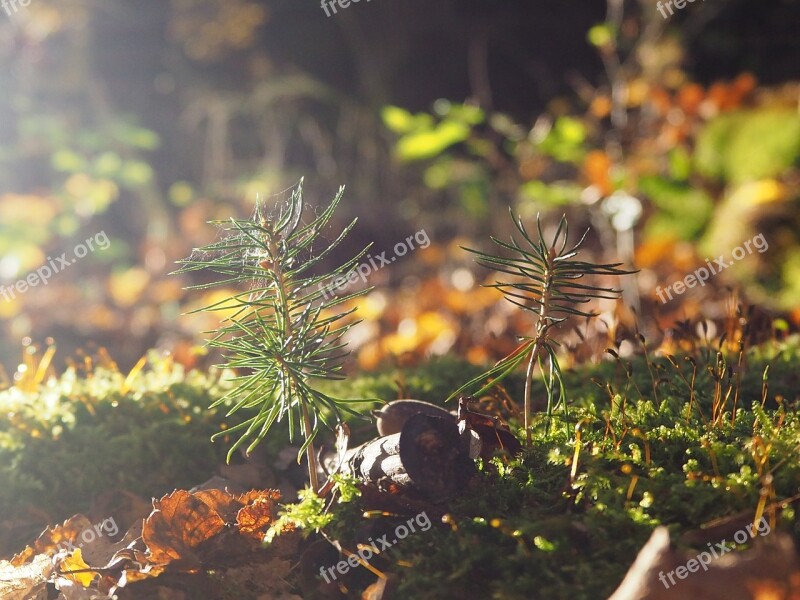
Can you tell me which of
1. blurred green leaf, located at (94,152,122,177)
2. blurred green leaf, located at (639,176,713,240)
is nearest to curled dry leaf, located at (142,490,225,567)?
blurred green leaf, located at (639,176,713,240)

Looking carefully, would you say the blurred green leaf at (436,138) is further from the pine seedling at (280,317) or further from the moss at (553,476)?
the pine seedling at (280,317)

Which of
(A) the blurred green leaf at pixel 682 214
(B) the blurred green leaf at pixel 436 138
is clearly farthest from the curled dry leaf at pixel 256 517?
(A) the blurred green leaf at pixel 682 214

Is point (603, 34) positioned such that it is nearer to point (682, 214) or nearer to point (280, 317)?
point (682, 214)

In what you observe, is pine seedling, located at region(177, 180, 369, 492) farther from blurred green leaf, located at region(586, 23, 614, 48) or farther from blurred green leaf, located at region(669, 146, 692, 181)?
blurred green leaf, located at region(669, 146, 692, 181)

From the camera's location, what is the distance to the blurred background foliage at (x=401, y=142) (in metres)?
5.37

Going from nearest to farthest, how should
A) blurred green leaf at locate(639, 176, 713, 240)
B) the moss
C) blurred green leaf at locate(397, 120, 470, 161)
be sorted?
1. the moss
2. blurred green leaf at locate(397, 120, 470, 161)
3. blurred green leaf at locate(639, 176, 713, 240)

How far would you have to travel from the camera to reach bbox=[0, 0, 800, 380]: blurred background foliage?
17.6 ft

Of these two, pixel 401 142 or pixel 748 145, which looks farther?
pixel 401 142

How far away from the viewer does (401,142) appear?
21.5 feet

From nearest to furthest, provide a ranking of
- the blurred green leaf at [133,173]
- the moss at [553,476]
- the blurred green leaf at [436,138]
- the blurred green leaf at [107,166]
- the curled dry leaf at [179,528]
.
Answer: the moss at [553,476]
the curled dry leaf at [179,528]
the blurred green leaf at [436,138]
the blurred green leaf at [107,166]
the blurred green leaf at [133,173]

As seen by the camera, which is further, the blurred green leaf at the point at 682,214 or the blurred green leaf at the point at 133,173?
the blurred green leaf at the point at 133,173

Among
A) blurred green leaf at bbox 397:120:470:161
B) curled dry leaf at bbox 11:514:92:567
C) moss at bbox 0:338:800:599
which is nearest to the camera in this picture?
moss at bbox 0:338:800:599

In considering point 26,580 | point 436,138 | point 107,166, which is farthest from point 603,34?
point 107,166

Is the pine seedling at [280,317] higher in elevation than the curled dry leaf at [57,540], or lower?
higher
